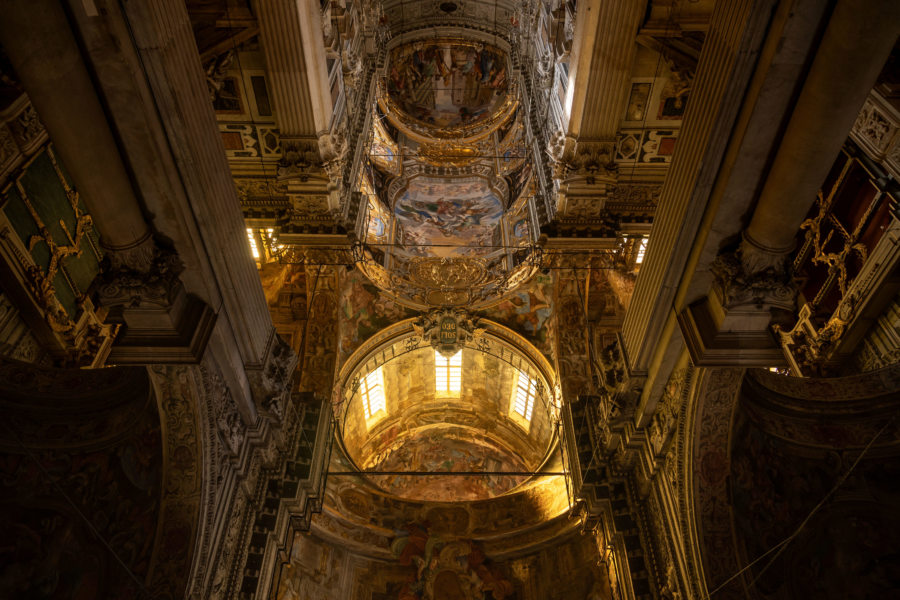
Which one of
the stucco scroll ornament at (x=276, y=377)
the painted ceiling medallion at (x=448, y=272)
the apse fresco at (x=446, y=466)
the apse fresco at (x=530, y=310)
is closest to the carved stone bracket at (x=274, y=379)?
the stucco scroll ornament at (x=276, y=377)

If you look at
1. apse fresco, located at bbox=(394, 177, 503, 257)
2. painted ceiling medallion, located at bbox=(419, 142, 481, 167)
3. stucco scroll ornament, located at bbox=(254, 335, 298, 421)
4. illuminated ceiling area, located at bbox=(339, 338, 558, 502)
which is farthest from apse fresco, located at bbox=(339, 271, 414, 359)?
painted ceiling medallion, located at bbox=(419, 142, 481, 167)

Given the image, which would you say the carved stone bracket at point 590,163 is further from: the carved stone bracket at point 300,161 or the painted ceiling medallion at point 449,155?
the painted ceiling medallion at point 449,155

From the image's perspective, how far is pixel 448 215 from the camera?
21.2 m

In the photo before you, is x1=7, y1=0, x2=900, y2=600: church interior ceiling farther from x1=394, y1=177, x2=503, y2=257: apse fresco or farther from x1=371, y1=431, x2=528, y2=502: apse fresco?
→ x1=394, y1=177, x2=503, y2=257: apse fresco

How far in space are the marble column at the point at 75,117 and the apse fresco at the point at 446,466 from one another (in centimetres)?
1415

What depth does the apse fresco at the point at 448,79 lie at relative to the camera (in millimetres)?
26562

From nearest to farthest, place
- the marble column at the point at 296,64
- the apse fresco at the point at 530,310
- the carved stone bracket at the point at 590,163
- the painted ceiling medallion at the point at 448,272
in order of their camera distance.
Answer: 1. the marble column at the point at 296,64
2. the carved stone bracket at the point at 590,163
3. the apse fresco at the point at 530,310
4. the painted ceiling medallion at the point at 448,272

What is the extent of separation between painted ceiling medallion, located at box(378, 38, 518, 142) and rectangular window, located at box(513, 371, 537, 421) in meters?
13.1

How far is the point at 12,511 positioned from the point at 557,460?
12.4 metres

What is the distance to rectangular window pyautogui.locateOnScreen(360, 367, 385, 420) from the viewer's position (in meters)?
17.9

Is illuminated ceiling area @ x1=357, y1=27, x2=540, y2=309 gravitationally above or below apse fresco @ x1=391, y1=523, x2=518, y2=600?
above

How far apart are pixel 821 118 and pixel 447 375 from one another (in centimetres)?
1534

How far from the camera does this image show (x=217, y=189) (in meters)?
6.96

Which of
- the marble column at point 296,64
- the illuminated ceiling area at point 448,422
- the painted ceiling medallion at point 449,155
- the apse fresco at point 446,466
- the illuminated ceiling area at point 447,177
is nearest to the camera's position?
the marble column at point 296,64
